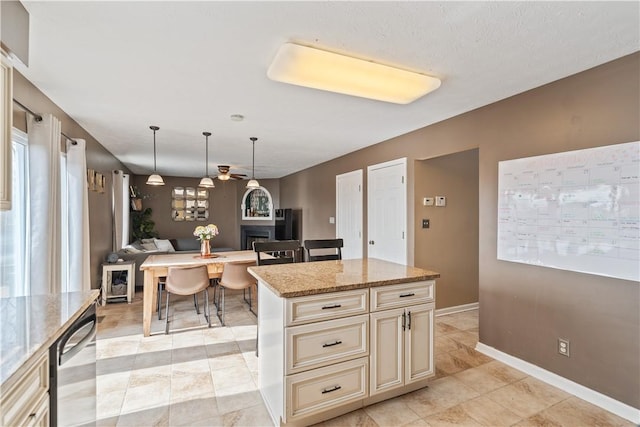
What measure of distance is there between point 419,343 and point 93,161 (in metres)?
4.45

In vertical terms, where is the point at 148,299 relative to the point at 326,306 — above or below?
below

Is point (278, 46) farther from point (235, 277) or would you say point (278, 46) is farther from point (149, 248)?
point (149, 248)

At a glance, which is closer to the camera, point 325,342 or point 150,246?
point 325,342

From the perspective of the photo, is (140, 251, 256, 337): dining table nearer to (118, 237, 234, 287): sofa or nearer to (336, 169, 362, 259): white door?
(118, 237, 234, 287): sofa

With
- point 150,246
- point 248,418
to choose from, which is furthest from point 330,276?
point 150,246

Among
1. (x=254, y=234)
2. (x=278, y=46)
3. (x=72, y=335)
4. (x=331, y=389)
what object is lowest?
(x=331, y=389)

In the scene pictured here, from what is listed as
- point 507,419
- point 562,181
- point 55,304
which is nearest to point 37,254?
point 55,304

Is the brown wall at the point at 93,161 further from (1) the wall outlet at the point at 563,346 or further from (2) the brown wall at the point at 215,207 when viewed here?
(1) the wall outlet at the point at 563,346

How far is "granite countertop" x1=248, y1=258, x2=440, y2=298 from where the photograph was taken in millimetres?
1861

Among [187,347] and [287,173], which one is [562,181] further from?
[287,173]

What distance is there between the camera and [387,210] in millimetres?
4281

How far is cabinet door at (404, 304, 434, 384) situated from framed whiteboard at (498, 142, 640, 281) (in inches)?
41.6

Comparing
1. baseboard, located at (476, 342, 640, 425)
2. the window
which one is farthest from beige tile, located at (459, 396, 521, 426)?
the window

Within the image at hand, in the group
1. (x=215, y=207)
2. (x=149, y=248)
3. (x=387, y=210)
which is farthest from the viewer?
(x=215, y=207)
